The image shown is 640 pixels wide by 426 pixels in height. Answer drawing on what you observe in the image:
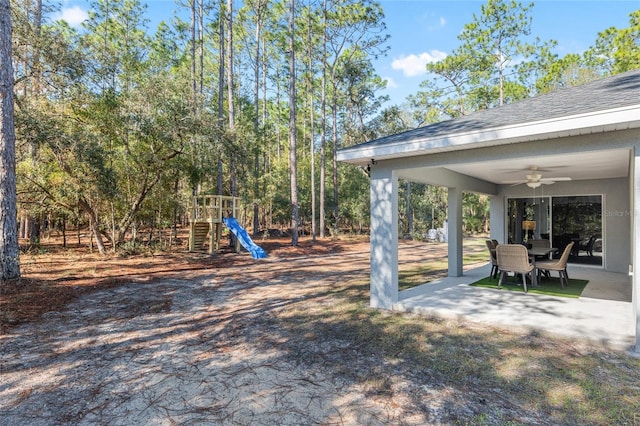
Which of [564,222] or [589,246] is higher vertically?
[564,222]

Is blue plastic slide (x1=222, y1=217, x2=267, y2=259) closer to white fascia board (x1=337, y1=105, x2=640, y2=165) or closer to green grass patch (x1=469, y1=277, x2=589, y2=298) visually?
white fascia board (x1=337, y1=105, x2=640, y2=165)

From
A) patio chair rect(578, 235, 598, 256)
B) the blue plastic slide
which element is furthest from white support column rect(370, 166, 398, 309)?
patio chair rect(578, 235, 598, 256)

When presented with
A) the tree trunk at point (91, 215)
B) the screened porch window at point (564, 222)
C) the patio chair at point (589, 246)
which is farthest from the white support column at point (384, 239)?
the tree trunk at point (91, 215)

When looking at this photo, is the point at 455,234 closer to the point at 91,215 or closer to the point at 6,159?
the point at 6,159

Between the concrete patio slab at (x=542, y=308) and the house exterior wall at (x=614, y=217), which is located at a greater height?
the house exterior wall at (x=614, y=217)

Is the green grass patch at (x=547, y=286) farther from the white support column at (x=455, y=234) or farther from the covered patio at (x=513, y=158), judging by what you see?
the white support column at (x=455, y=234)

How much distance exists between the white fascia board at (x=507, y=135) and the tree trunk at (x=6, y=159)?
20.8 ft

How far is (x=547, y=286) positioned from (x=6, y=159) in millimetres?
11010

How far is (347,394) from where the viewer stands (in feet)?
8.82

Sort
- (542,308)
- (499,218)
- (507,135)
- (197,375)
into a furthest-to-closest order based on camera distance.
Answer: (499,218), (542,308), (507,135), (197,375)

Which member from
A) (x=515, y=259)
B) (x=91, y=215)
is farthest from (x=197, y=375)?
(x=91, y=215)

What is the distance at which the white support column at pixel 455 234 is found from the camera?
762cm

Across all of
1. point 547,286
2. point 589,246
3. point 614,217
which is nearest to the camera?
point 547,286

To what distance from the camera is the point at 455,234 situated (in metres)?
7.66
